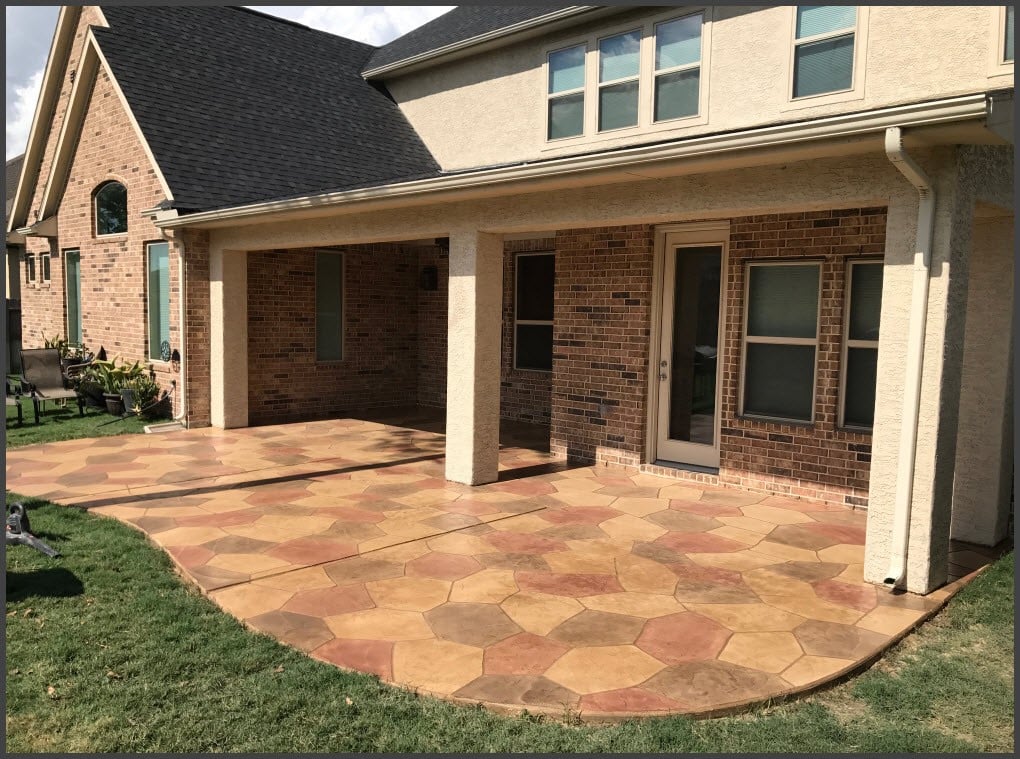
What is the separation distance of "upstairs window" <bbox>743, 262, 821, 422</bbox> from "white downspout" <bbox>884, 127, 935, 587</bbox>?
2.36m

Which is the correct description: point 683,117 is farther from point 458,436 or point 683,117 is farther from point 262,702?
point 262,702

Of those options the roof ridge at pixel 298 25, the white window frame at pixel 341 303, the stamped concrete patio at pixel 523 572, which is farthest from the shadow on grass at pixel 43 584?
the roof ridge at pixel 298 25

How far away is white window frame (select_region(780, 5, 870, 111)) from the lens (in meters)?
7.91

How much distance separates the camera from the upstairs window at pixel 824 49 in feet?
26.5

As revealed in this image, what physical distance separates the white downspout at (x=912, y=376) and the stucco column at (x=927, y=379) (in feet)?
0.12

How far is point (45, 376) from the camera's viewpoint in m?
11.3

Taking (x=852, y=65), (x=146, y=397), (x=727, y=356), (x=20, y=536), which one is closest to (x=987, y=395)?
(x=727, y=356)

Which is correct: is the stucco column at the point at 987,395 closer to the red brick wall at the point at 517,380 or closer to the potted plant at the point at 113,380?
the red brick wall at the point at 517,380

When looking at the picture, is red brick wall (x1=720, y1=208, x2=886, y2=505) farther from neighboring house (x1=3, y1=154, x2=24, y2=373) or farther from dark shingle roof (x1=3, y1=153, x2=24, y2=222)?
dark shingle roof (x1=3, y1=153, x2=24, y2=222)

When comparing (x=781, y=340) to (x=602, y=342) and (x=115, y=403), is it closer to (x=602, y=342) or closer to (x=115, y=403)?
(x=602, y=342)

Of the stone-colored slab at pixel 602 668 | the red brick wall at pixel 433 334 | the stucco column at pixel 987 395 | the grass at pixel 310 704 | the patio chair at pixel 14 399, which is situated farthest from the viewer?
the red brick wall at pixel 433 334

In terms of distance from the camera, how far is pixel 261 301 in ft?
38.0

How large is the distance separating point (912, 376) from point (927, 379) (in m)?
0.10

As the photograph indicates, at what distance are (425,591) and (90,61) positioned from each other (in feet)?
38.6
